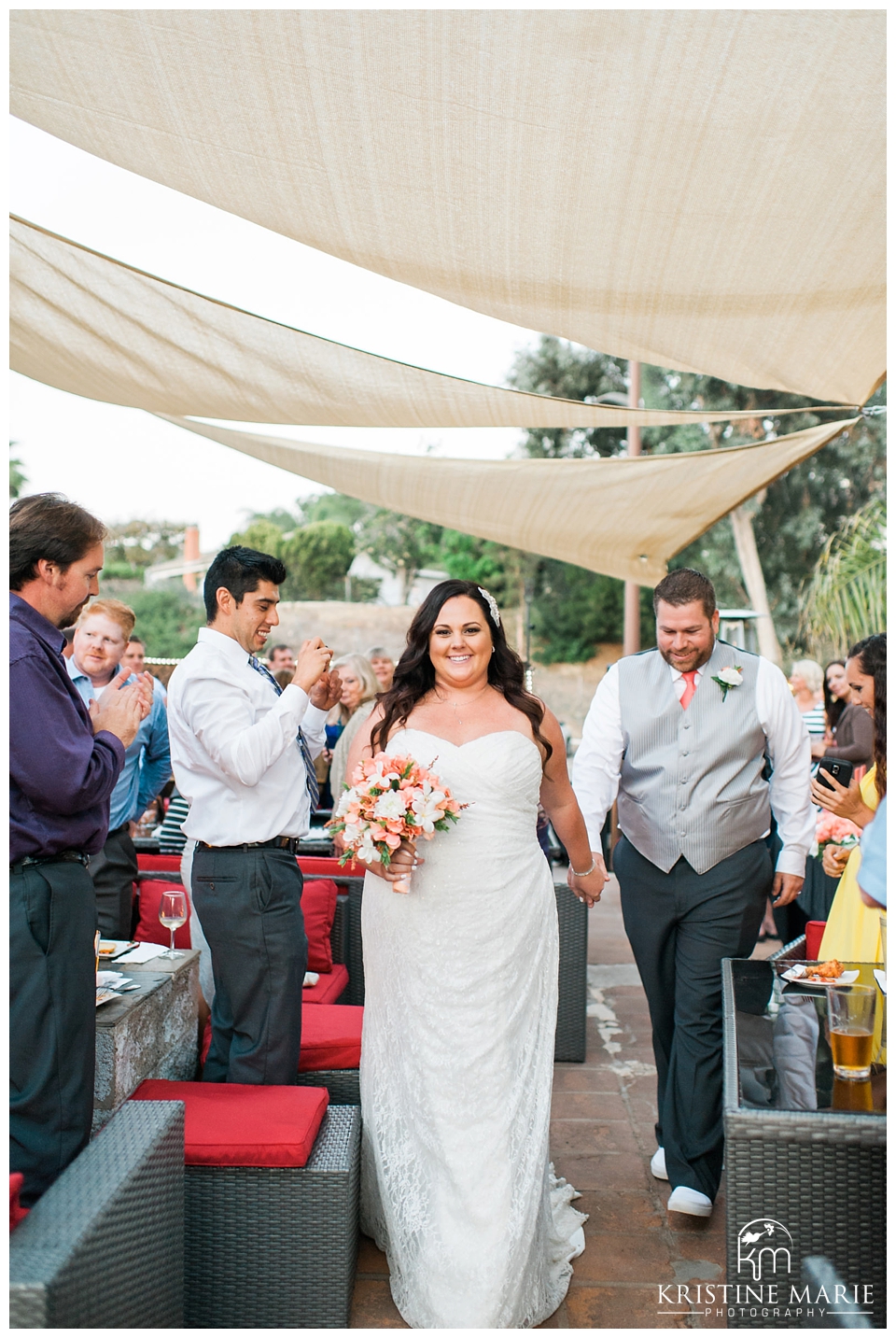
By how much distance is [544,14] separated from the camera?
230 cm

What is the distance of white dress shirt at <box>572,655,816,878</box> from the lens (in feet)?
11.9

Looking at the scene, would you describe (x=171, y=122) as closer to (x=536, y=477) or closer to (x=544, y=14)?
(x=544, y=14)

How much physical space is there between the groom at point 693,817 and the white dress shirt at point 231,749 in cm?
106

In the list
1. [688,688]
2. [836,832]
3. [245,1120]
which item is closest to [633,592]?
[836,832]

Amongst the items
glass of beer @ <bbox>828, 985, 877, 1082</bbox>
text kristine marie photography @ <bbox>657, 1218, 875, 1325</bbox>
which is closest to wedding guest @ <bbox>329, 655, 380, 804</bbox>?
glass of beer @ <bbox>828, 985, 877, 1082</bbox>

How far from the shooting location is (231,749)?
3.11 metres

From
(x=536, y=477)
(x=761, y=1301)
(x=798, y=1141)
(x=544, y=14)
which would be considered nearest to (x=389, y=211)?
(x=544, y=14)

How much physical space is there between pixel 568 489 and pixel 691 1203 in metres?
4.30

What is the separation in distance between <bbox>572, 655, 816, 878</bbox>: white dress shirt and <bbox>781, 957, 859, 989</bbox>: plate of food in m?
0.61

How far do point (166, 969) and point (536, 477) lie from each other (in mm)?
3995

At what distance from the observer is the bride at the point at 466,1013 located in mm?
2785

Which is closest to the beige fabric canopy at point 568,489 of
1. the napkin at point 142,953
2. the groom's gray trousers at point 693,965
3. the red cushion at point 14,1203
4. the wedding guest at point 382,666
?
the wedding guest at point 382,666

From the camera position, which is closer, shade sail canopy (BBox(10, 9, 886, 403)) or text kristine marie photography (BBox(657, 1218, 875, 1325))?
text kristine marie photography (BBox(657, 1218, 875, 1325))

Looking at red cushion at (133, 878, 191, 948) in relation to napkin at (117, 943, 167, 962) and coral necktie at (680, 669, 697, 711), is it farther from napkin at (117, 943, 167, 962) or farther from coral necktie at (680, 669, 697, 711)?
coral necktie at (680, 669, 697, 711)
